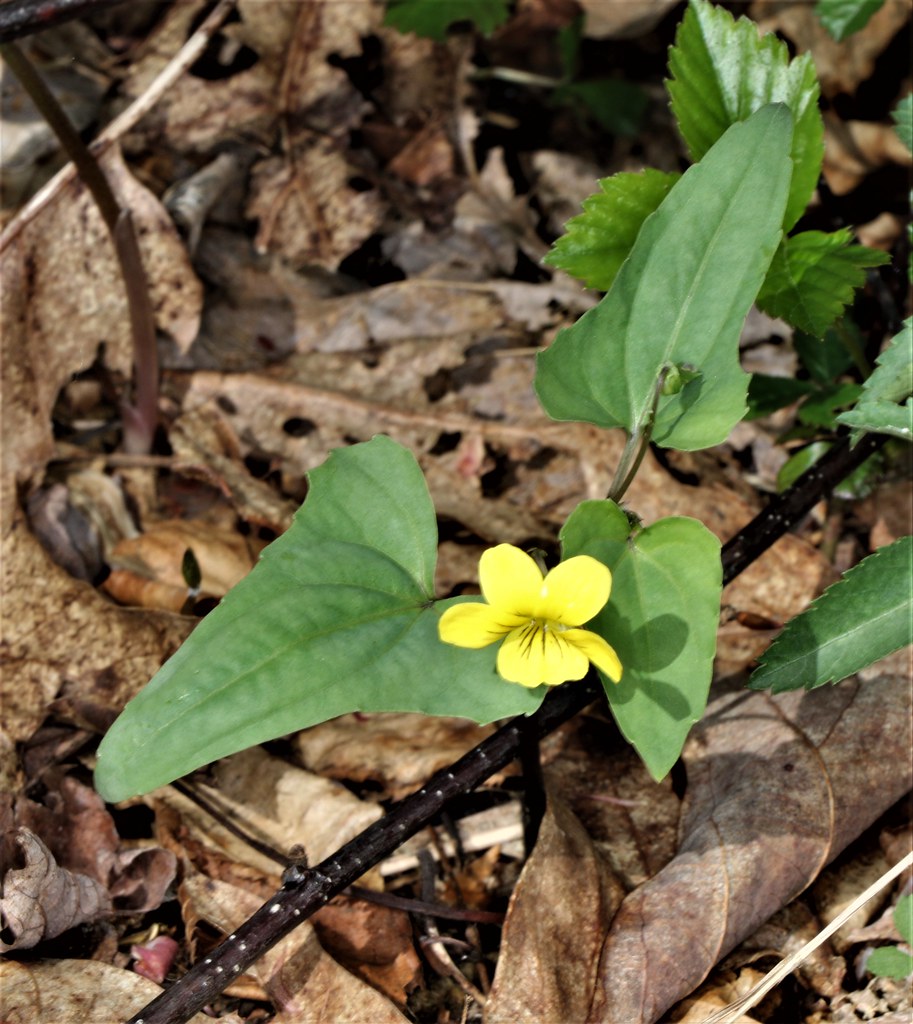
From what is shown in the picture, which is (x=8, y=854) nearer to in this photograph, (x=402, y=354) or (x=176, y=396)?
(x=176, y=396)

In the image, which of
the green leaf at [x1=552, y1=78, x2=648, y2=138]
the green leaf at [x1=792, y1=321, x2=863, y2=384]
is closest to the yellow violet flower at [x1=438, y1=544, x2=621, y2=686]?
the green leaf at [x1=792, y1=321, x2=863, y2=384]

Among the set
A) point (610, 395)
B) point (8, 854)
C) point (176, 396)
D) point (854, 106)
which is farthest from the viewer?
point (854, 106)

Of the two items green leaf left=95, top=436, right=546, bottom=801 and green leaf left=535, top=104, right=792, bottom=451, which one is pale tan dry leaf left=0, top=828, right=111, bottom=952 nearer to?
green leaf left=95, top=436, right=546, bottom=801

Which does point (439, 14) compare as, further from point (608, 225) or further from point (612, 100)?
point (608, 225)

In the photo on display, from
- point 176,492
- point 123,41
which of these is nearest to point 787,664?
point 176,492

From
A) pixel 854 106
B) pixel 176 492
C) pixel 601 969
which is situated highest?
pixel 176 492
